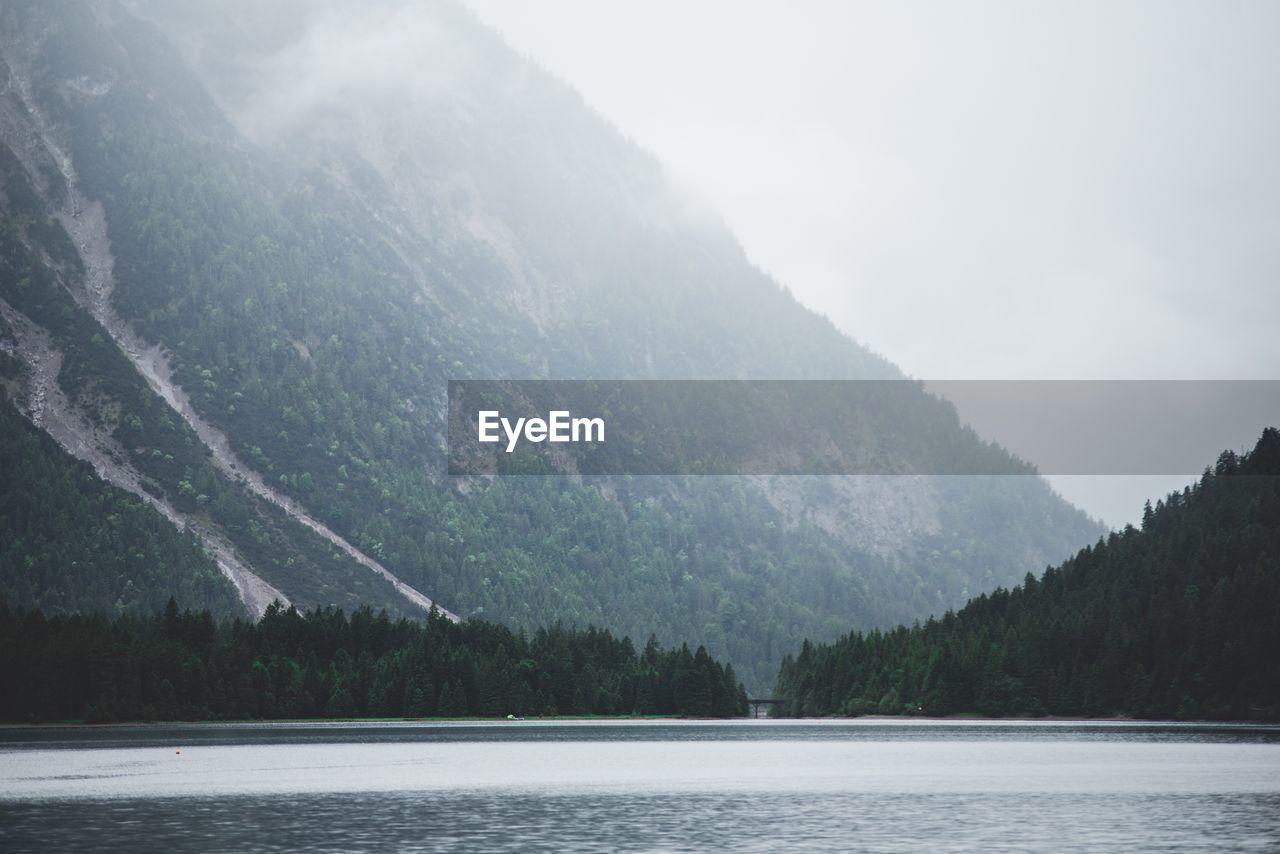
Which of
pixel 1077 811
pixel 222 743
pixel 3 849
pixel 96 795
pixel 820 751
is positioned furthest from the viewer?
pixel 222 743

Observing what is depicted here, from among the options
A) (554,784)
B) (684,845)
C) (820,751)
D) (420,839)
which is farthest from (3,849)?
(820,751)

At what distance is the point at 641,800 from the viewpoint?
10438cm

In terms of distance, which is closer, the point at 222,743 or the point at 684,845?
the point at 684,845

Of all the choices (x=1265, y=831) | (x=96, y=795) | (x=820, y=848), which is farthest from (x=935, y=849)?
(x=96, y=795)

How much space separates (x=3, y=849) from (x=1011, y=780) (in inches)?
3080

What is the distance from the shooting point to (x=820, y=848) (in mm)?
72688

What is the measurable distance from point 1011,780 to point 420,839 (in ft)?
199

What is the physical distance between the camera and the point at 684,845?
74.7 m

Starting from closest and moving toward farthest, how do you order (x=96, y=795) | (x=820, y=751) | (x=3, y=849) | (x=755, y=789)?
(x=3, y=849)
(x=96, y=795)
(x=755, y=789)
(x=820, y=751)

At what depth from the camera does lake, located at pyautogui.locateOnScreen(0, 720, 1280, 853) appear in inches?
3036

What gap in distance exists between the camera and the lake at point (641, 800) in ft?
253

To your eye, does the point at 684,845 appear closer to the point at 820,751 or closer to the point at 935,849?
the point at 935,849

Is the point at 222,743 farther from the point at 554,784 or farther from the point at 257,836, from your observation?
the point at 257,836

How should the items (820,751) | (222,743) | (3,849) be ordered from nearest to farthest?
(3,849) < (820,751) < (222,743)
